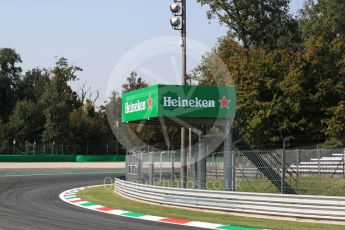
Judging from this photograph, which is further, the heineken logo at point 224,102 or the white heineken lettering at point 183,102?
the heineken logo at point 224,102

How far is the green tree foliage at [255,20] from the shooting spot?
2429 inches

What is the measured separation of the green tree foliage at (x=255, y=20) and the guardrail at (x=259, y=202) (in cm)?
4402

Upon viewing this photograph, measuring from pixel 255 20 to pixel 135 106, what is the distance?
4246 cm

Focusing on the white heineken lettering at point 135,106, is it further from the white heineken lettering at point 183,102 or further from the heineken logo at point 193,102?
the white heineken lettering at point 183,102

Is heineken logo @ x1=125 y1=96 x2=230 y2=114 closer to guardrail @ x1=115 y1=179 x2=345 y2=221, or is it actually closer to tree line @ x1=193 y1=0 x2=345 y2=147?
guardrail @ x1=115 y1=179 x2=345 y2=221

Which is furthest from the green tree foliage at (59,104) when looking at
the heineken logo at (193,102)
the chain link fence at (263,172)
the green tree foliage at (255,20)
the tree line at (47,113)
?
the heineken logo at (193,102)

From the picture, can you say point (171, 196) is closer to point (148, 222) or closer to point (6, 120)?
point (148, 222)

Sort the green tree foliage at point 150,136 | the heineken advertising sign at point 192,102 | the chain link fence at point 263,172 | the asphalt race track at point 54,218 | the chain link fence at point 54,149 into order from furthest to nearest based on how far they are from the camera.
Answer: the green tree foliage at point 150,136, the chain link fence at point 54,149, the chain link fence at point 263,172, the heineken advertising sign at point 192,102, the asphalt race track at point 54,218

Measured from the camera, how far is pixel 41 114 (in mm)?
87625

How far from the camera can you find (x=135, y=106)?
22078 mm

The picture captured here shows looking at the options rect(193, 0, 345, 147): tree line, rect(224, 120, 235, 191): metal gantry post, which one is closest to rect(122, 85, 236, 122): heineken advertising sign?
rect(224, 120, 235, 191): metal gantry post

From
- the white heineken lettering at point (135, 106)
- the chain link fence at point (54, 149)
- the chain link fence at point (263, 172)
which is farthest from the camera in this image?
the chain link fence at point (54, 149)

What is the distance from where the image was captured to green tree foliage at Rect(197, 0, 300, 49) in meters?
61.7

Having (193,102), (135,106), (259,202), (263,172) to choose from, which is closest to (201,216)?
(259,202)
